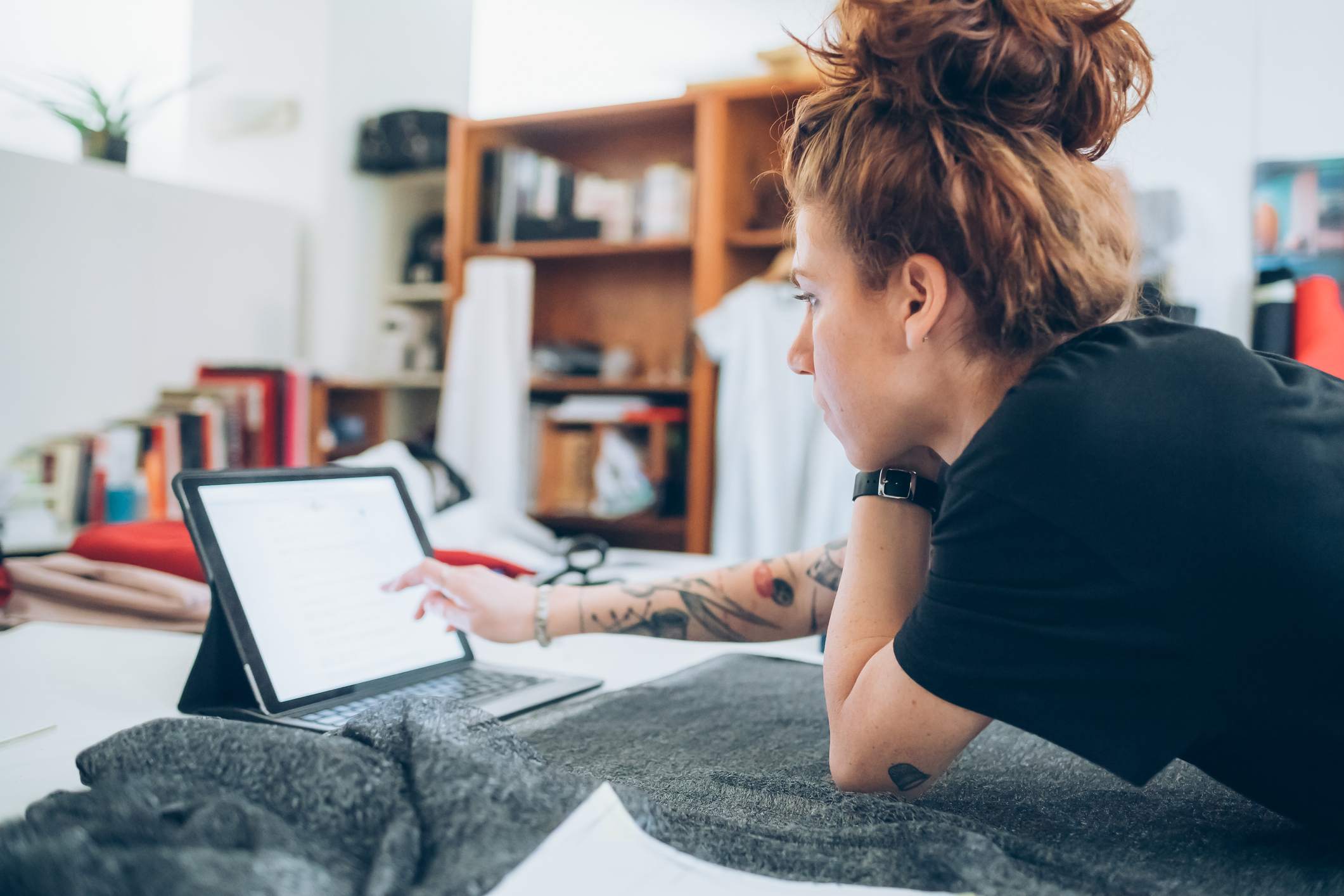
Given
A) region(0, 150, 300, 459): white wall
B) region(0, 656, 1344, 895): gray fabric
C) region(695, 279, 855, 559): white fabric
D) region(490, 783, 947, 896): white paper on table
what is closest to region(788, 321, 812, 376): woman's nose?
region(0, 656, 1344, 895): gray fabric

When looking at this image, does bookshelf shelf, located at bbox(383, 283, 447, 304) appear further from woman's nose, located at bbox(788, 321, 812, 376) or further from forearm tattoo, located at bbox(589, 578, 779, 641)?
woman's nose, located at bbox(788, 321, 812, 376)

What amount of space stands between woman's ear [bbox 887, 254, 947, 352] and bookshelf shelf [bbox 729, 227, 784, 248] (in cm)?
234

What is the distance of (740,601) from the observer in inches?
43.5

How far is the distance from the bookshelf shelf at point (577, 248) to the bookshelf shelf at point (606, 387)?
0.43 meters

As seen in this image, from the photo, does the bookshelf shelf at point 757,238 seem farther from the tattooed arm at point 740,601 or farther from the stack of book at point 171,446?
the tattooed arm at point 740,601

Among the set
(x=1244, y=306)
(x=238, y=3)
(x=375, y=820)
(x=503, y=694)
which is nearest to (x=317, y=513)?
(x=503, y=694)

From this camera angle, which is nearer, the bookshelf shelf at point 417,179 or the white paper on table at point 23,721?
the white paper on table at point 23,721

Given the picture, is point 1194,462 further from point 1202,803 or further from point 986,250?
point 1202,803

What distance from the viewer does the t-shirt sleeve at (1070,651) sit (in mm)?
630

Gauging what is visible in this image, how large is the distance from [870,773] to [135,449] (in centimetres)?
276

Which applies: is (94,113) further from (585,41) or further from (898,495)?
(898,495)

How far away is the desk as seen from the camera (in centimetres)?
74

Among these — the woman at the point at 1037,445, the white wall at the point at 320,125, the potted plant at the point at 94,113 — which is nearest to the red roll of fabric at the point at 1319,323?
the woman at the point at 1037,445

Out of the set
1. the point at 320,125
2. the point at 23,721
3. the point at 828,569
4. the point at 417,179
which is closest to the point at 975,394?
the point at 828,569
